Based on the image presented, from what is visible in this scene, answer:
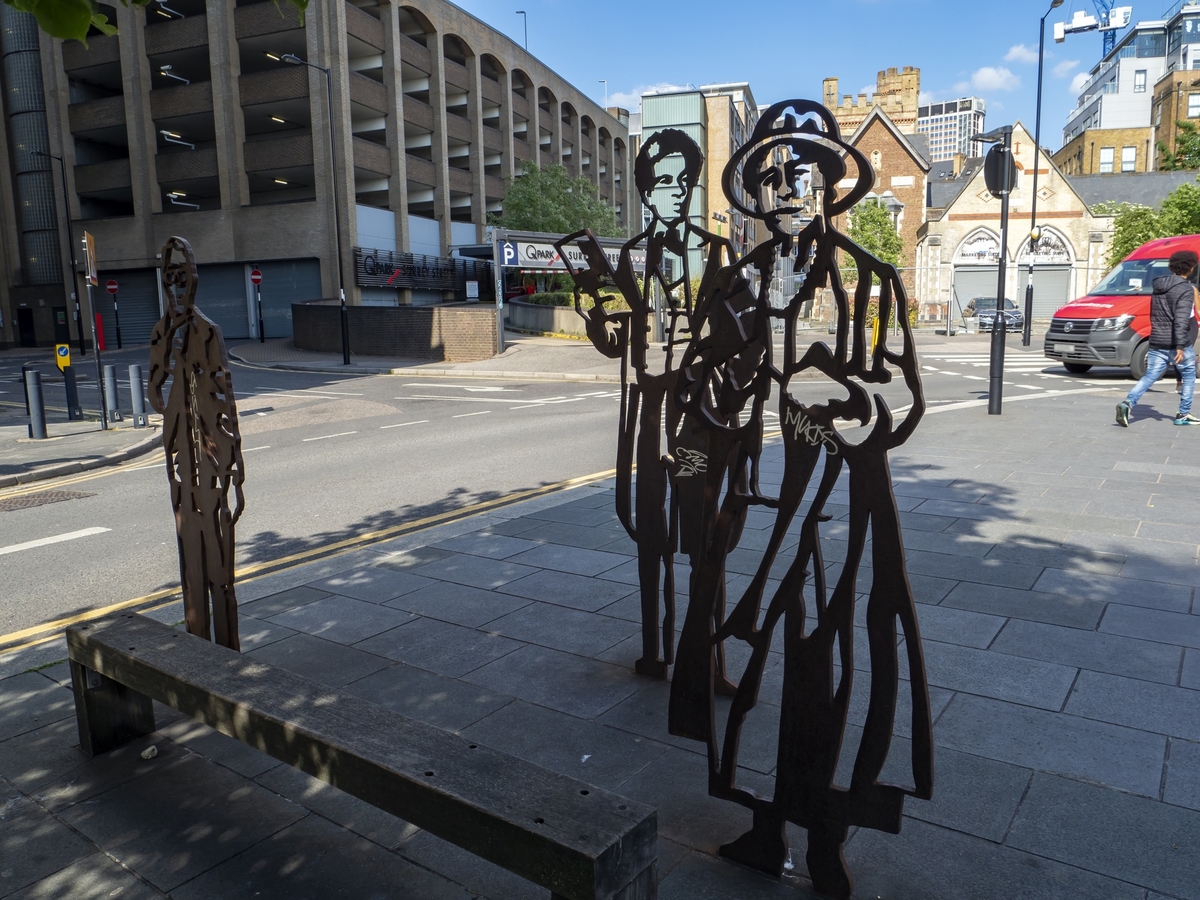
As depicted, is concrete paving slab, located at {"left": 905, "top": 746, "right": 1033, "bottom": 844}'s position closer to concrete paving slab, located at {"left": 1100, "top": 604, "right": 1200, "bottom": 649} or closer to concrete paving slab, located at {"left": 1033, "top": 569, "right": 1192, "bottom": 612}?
concrete paving slab, located at {"left": 1100, "top": 604, "right": 1200, "bottom": 649}

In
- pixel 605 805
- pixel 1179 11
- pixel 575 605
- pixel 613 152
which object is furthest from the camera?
pixel 1179 11

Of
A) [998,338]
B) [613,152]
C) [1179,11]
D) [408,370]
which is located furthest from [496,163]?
[1179,11]

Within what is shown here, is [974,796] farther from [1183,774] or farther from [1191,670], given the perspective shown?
[1191,670]

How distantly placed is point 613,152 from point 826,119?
77226 mm

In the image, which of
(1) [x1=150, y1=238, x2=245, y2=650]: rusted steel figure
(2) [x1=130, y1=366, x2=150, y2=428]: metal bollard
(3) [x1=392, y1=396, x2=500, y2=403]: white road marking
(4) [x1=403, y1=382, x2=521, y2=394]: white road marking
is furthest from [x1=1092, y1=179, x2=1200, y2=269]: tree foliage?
(1) [x1=150, y1=238, x2=245, y2=650]: rusted steel figure

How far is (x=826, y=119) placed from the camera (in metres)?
2.98

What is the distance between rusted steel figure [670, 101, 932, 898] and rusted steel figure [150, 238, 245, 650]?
2.18m

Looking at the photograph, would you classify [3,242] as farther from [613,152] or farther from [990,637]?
[990,637]

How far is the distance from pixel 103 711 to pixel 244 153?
43.7 meters

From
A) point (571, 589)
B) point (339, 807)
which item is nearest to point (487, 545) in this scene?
point (571, 589)

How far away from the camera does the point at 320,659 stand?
15.6 feet

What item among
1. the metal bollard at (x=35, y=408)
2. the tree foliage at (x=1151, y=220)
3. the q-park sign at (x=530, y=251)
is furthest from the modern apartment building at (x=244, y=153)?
the tree foliage at (x=1151, y=220)

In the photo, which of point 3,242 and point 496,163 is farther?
point 496,163

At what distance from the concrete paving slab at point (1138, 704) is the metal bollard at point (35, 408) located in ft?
48.4
